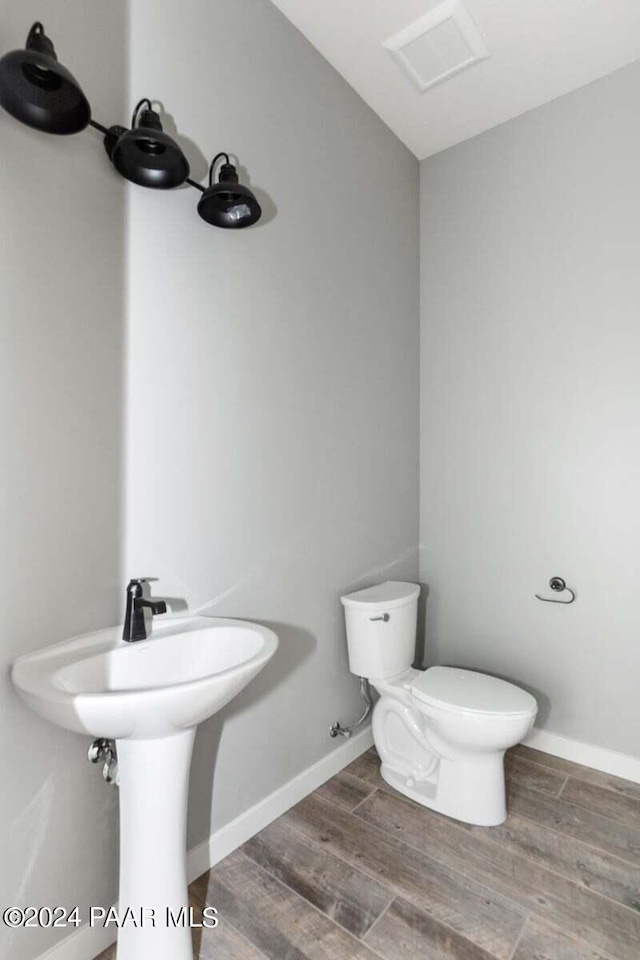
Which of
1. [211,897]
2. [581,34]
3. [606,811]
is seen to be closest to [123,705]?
[211,897]

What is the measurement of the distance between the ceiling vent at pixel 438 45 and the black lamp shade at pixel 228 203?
100cm

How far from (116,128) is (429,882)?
2.22 m

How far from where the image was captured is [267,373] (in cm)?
165

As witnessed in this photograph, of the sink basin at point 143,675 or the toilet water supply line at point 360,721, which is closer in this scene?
the sink basin at point 143,675

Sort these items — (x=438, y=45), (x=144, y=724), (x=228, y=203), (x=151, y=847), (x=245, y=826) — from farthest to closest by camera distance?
(x=438, y=45)
(x=245, y=826)
(x=228, y=203)
(x=151, y=847)
(x=144, y=724)

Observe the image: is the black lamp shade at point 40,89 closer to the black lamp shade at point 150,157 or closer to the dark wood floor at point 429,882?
the black lamp shade at point 150,157

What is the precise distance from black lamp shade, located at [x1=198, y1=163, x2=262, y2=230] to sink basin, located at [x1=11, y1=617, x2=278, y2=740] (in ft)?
3.71

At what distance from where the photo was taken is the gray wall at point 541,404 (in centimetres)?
194

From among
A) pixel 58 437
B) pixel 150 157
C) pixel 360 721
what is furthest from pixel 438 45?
pixel 360 721

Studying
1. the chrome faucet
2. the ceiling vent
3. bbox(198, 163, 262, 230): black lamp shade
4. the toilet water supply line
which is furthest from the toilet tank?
the ceiling vent

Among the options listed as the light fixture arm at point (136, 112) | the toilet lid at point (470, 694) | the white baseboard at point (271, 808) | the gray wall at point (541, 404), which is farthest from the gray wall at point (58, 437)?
the gray wall at point (541, 404)

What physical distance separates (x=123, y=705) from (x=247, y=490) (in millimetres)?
817

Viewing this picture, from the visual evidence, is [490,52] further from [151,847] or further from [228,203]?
[151,847]

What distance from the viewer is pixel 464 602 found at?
2348 mm
